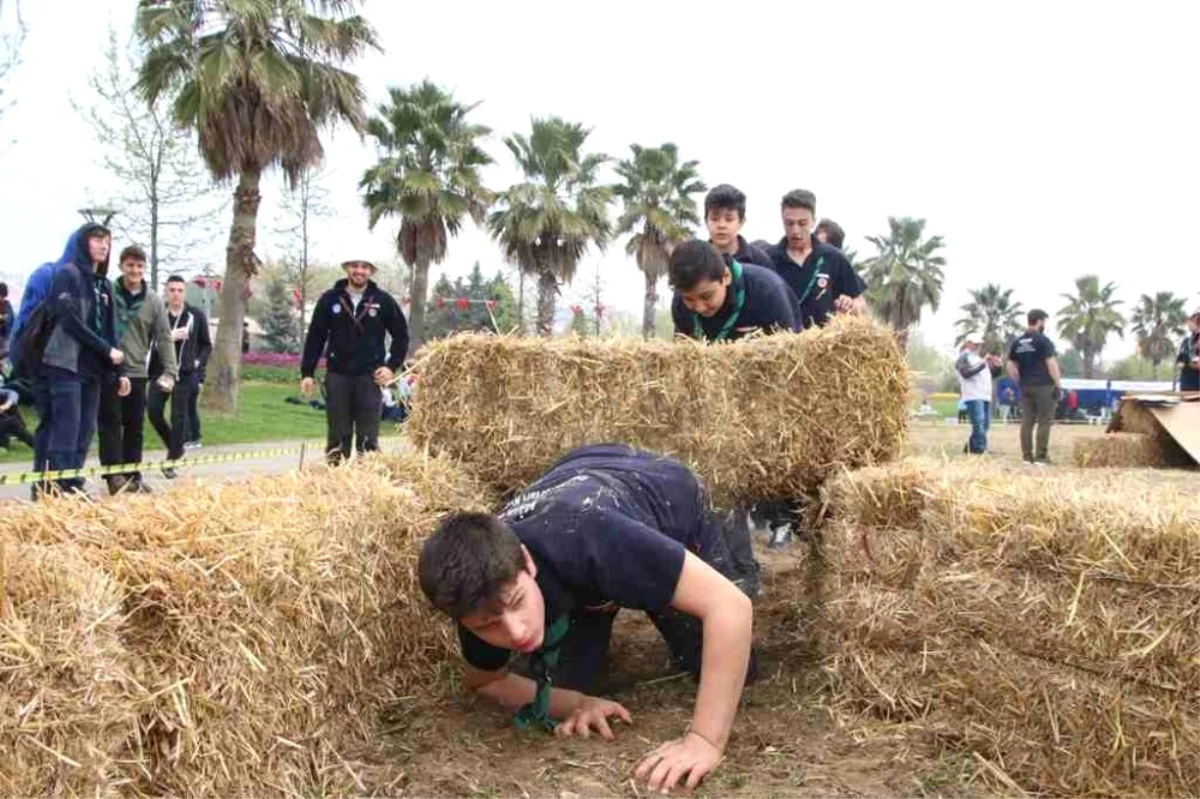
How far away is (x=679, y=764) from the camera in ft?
9.02

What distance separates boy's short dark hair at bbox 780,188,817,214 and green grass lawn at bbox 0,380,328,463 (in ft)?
30.4

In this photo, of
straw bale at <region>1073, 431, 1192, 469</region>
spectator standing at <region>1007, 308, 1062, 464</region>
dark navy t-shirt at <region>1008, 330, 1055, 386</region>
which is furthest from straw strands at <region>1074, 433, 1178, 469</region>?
dark navy t-shirt at <region>1008, 330, 1055, 386</region>

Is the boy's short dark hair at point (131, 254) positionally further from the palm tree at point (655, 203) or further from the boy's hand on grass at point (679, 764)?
the palm tree at point (655, 203)

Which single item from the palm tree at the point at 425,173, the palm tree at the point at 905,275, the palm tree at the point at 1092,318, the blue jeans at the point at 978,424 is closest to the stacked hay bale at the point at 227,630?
the blue jeans at the point at 978,424

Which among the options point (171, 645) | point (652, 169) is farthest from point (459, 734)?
point (652, 169)

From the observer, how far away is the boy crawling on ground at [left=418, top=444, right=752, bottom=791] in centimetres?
268

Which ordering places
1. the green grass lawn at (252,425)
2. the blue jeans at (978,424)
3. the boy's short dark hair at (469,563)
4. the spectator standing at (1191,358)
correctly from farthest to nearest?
1. the green grass lawn at (252,425)
2. the blue jeans at (978,424)
3. the spectator standing at (1191,358)
4. the boy's short dark hair at (469,563)

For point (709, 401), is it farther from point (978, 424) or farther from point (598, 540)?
point (978, 424)

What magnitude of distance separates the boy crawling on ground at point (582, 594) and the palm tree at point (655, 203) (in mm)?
35645

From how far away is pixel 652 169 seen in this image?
128 feet

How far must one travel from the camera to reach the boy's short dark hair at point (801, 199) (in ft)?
21.1

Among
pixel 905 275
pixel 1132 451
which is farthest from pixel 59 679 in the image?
pixel 905 275

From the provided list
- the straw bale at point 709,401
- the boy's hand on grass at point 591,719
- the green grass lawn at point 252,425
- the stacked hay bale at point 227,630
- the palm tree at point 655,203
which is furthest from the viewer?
the palm tree at point 655,203

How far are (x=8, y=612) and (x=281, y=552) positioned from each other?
82cm
